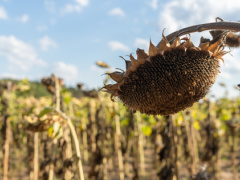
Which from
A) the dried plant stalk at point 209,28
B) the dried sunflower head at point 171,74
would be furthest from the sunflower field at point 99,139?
the dried plant stalk at point 209,28

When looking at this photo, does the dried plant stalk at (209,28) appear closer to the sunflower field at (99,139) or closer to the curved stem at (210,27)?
the curved stem at (210,27)

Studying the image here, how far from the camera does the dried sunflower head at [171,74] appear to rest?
A: 1297 millimetres

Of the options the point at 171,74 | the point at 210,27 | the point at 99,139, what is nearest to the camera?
the point at 210,27

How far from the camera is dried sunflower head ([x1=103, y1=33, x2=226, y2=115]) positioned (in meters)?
1.30

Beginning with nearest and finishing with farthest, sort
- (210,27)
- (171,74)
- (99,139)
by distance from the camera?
(210,27) → (171,74) → (99,139)

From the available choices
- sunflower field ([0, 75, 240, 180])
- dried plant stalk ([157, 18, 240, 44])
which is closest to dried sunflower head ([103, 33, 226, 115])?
dried plant stalk ([157, 18, 240, 44])

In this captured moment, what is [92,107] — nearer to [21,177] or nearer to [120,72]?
[21,177]

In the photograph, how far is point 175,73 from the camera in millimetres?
1298

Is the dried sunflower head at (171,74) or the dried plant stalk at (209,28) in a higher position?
the dried plant stalk at (209,28)

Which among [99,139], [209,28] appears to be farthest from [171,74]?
[99,139]

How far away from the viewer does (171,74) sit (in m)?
1.30

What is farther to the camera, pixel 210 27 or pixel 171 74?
pixel 171 74

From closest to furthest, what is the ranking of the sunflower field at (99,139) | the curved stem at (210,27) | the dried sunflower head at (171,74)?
1. the curved stem at (210,27)
2. the dried sunflower head at (171,74)
3. the sunflower field at (99,139)

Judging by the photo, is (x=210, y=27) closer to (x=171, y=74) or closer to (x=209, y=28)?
(x=209, y=28)
